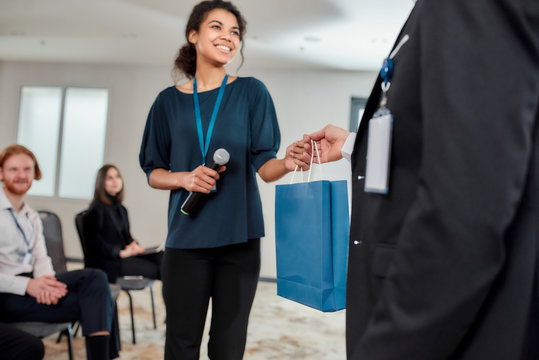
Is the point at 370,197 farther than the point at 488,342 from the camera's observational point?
Yes

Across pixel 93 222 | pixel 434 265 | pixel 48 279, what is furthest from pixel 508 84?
pixel 93 222

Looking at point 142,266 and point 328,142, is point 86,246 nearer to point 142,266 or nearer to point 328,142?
point 142,266

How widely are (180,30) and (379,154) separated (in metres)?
5.02

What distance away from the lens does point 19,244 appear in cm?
248

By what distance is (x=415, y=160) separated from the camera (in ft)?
2.01

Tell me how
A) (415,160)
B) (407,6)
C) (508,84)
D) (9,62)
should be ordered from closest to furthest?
(508,84), (415,160), (407,6), (9,62)

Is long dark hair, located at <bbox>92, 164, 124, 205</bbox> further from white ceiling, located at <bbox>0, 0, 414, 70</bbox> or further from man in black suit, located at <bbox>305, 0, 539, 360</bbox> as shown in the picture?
man in black suit, located at <bbox>305, 0, 539, 360</bbox>

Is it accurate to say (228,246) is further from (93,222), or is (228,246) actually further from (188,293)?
(93,222)

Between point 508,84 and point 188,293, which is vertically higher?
point 508,84

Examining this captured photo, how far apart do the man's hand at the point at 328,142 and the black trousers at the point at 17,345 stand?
161 cm

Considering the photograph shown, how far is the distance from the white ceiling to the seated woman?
1.90 m

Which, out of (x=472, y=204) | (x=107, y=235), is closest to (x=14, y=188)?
(x=107, y=235)

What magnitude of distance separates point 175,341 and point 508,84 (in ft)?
4.15

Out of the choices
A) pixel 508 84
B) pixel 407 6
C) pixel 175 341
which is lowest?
pixel 175 341
